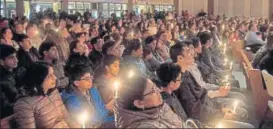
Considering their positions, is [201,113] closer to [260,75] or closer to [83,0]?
[260,75]

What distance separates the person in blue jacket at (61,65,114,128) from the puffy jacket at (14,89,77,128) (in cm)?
14

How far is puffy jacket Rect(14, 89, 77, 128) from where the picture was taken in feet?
9.38

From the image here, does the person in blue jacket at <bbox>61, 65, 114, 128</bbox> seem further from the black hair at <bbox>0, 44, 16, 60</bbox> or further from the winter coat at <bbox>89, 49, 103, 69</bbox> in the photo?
the winter coat at <bbox>89, 49, 103, 69</bbox>

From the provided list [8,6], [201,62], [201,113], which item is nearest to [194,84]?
[201,113]

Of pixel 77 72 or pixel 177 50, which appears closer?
pixel 77 72

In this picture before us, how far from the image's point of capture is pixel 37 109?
2951 millimetres

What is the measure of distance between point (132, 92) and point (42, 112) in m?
0.65

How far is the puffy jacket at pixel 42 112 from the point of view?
9.38 feet

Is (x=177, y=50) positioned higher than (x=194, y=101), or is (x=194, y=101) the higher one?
(x=177, y=50)

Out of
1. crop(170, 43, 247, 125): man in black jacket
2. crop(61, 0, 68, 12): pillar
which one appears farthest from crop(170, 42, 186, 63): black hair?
crop(61, 0, 68, 12): pillar

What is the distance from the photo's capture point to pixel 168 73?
11.2 feet

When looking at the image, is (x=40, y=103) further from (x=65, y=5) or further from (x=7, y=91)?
(x=65, y=5)

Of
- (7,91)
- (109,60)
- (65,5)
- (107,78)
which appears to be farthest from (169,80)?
(65,5)

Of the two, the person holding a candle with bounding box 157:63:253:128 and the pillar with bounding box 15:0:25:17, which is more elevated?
the pillar with bounding box 15:0:25:17
